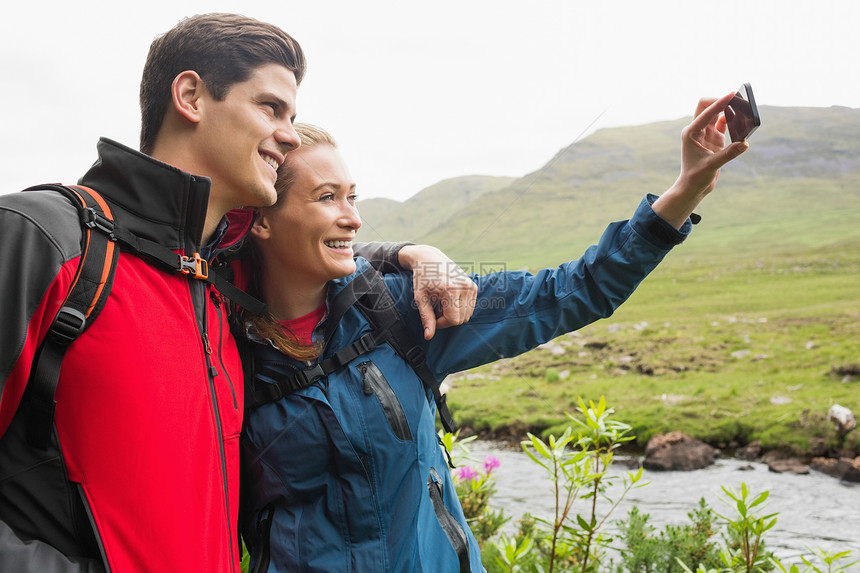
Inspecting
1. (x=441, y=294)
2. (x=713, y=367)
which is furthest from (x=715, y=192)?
(x=441, y=294)

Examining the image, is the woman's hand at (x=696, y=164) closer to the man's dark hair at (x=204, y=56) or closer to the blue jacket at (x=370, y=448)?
the blue jacket at (x=370, y=448)

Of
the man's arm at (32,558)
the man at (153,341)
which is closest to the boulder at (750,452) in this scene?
the man at (153,341)

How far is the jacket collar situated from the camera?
5.54 ft

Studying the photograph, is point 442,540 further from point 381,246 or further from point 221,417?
point 381,246

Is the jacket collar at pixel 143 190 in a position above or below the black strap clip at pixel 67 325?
above

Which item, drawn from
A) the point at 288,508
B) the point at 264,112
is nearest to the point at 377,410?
the point at 288,508

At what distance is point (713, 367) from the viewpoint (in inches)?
1496

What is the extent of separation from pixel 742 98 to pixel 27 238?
7.07 feet

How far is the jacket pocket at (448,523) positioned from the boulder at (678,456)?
1406 cm

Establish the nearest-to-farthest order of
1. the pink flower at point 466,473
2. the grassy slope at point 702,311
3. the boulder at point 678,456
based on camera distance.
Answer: the pink flower at point 466,473
the boulder at point 678,456
the grassy slope at point 702,311

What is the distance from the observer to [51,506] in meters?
1.42

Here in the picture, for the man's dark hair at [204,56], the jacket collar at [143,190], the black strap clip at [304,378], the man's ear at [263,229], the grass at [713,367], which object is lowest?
the grass at [713,367]

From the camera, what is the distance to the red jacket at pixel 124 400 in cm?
134

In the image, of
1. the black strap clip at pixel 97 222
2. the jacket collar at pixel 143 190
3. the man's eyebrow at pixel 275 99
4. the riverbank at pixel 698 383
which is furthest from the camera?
the riverbank at pixel 698 383
